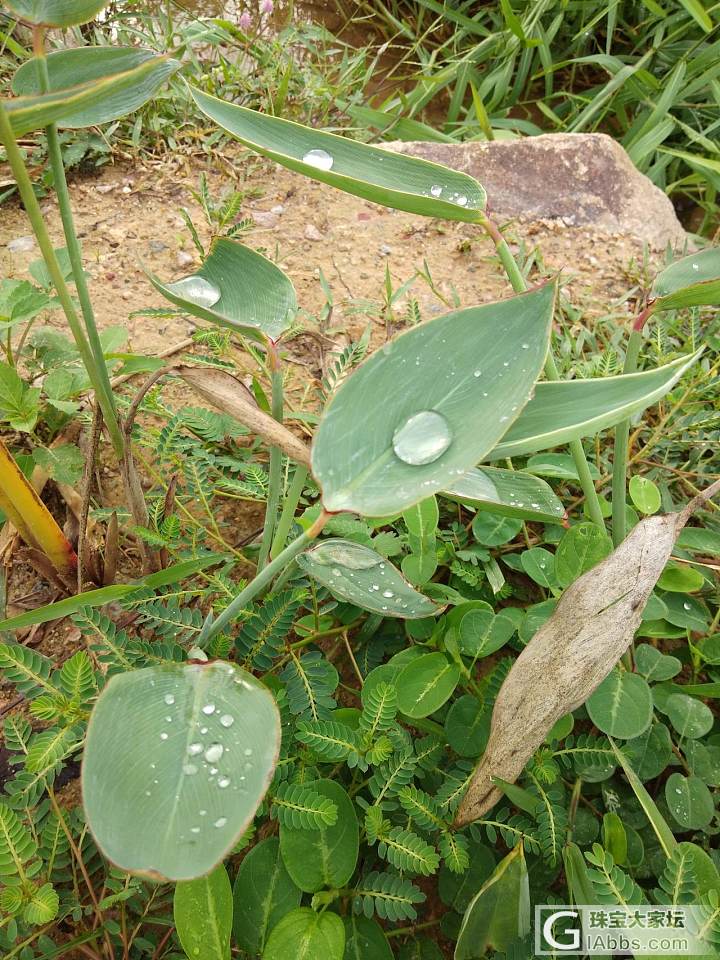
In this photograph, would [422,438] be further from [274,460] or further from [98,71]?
[98,71]

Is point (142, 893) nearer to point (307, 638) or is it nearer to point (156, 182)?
point (307, 638)

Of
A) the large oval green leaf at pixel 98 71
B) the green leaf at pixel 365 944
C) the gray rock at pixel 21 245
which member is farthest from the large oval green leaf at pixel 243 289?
the gray rock at pixel 21 245

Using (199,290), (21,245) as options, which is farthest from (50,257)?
(21,245)

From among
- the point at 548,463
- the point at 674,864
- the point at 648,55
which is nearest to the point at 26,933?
the point at 674,864

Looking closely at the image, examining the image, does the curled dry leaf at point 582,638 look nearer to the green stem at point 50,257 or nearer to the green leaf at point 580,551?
the green leaf at point 580,551

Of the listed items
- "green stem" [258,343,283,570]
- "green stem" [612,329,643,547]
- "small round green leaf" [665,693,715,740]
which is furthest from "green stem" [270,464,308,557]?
"small round green leaf" [665,693,715,740]

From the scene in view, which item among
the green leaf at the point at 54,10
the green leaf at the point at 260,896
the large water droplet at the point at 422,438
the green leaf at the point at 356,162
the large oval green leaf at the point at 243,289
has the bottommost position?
the green leaf at the point at 260,896
